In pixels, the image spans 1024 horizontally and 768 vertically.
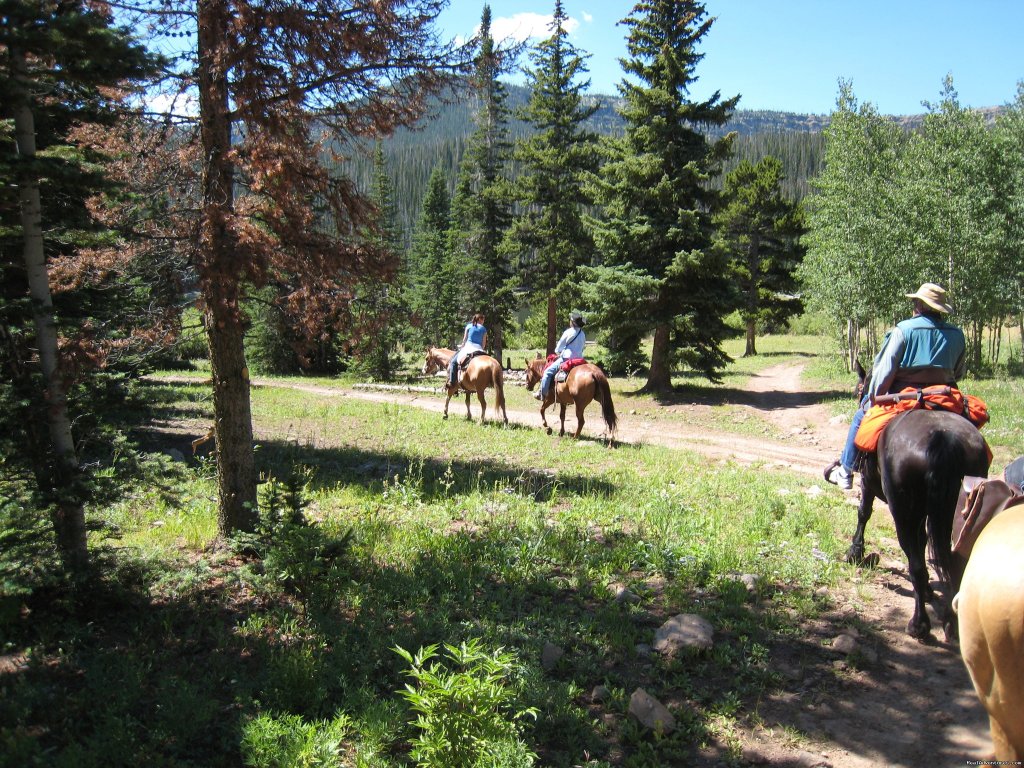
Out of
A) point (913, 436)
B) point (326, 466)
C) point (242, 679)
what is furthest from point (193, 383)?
point (913, 436)

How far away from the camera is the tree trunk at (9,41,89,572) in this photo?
4488mm

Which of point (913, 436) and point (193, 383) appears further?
point (193, 383)

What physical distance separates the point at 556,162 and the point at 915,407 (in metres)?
24.3

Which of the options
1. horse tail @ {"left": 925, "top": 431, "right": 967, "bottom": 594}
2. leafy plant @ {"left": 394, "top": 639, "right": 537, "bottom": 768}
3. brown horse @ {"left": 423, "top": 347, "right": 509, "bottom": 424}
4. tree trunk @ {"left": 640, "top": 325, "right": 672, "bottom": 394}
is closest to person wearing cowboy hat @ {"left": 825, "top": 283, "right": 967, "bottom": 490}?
horse tail @ {"left": 925, "top": 431, "right": 967, "bottom": 594}

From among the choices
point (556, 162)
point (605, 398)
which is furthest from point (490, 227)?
point (605, 398)

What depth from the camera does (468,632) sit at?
4762 mm

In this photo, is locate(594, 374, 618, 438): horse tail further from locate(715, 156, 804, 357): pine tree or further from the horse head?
locate(715, 156, 804, 357): pine tree

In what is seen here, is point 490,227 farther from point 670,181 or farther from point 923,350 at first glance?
point 923,350

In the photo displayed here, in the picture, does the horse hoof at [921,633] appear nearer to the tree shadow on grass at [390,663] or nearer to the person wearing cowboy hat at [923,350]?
the tree shadow on grass at [390,663]

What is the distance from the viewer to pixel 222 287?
17.0 feet

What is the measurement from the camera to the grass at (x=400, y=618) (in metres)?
3.62

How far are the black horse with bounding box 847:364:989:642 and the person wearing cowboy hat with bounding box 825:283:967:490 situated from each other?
78cm

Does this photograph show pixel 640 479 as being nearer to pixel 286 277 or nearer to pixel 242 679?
pixel 286 277

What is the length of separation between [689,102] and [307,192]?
1716 centimetres
